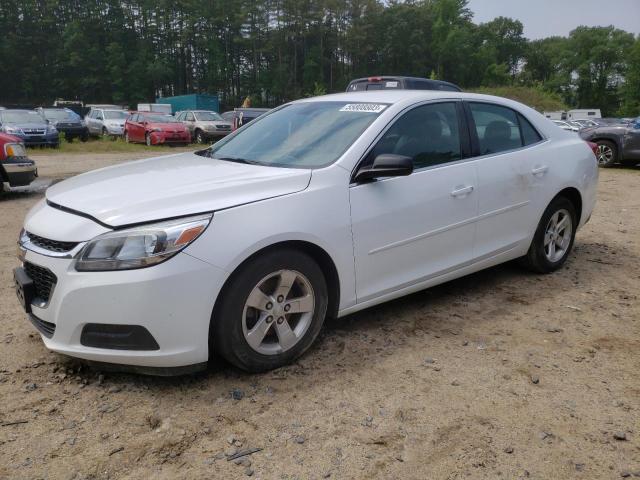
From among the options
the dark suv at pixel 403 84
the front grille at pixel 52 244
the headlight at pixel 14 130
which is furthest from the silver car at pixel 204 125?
the front grille at pixel 52 244

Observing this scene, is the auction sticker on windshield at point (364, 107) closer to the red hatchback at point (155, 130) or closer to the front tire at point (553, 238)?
the front tire at point (553, 238)

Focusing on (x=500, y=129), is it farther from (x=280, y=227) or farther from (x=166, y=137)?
(x=166, y=137)

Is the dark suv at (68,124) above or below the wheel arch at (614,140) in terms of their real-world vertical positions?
above

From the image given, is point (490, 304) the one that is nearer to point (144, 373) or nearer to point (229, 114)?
point (144, 373)

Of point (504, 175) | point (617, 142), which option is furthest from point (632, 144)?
point (504, 175)

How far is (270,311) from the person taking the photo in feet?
9.63

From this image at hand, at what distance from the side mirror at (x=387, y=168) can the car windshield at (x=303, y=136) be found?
21 cm

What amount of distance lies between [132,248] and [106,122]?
25.0 metres

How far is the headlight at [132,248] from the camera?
8.39ft

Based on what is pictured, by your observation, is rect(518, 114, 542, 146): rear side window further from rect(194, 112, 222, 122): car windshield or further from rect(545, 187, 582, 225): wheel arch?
rect(194, 112, 222, 122): car windshield

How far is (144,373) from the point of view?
275cm

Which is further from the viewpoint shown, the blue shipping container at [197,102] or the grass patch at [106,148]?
the blue shipping container at [197,102]

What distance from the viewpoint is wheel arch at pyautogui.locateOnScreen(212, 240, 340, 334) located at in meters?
2.74

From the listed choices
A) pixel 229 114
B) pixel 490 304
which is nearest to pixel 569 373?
pixel 490 304
